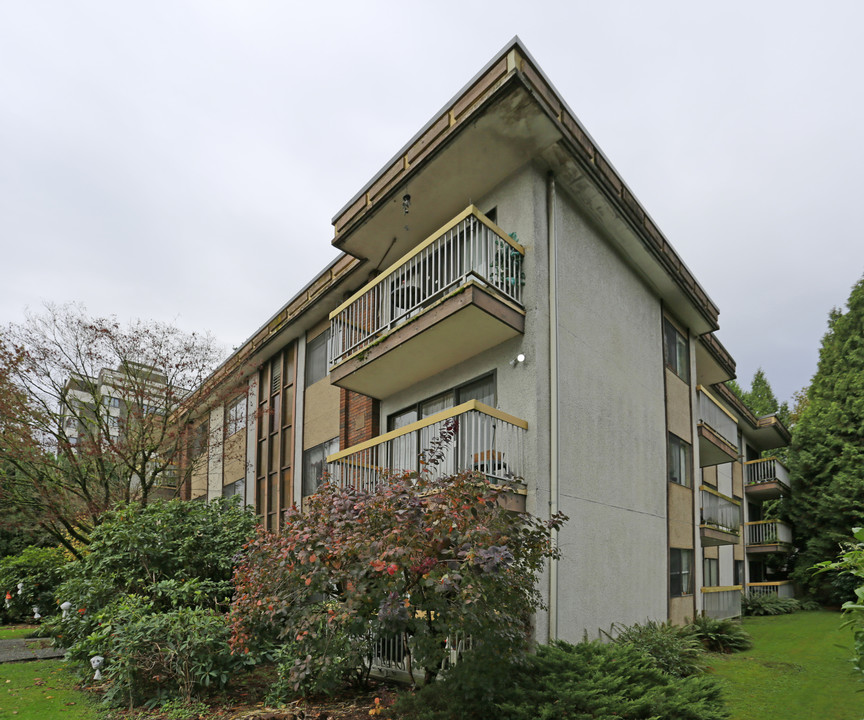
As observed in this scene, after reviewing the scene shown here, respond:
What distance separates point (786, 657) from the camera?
507 inches

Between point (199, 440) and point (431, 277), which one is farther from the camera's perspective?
point (199, 440)

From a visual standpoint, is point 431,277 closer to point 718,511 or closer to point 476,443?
point 476,443

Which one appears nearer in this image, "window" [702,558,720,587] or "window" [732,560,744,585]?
"window" [702,558,720,587]

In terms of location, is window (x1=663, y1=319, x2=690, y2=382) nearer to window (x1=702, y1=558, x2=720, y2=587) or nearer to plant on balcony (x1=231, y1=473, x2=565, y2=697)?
window (x1=702, y1=558, x2=720, y2=587)

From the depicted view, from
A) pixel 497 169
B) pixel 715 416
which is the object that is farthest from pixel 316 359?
pixel 715 416

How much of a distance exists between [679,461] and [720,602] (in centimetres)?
456

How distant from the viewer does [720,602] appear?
16594 mm

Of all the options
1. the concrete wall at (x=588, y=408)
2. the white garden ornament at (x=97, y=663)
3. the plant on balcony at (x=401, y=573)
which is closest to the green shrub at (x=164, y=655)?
the white garden ornament at (x=97, y=663)

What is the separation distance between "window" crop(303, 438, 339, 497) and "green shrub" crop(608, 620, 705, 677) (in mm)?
7527

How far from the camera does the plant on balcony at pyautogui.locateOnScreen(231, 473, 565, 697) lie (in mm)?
6441

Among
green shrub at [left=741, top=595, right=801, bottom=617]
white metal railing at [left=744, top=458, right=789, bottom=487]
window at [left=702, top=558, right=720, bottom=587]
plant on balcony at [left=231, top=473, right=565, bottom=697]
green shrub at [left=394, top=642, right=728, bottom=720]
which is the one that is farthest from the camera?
white metal railing at [left=744, top=458, right=789, bottom=487]

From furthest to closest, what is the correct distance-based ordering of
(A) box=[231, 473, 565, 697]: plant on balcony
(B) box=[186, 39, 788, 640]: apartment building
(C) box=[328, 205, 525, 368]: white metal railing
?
(C) box=[328, 205, 525, 368]: white metal railing < (B) box=[186, 39, 788, 640]: apartment building < (A) box=[231, 473, 565, 697]: plant on balcony

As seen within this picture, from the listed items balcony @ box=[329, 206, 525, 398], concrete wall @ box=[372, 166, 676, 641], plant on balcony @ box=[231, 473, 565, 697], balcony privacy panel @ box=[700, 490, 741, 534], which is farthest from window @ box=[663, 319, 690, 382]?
plant on balcony @ box=[231, 473, 565, 697]

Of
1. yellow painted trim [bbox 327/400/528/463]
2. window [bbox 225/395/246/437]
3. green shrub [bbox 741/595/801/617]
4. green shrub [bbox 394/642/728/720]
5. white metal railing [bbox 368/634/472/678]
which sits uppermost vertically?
window [bbox 225/395/246/437]
